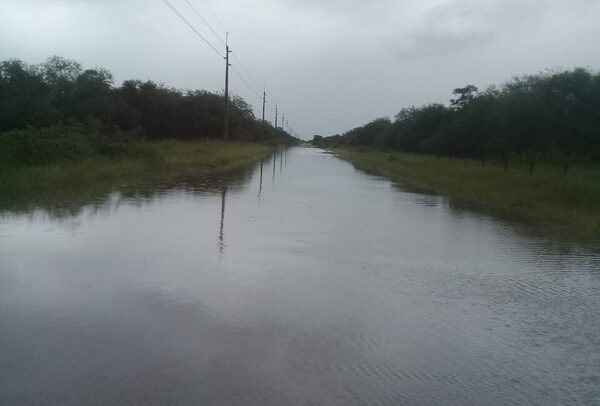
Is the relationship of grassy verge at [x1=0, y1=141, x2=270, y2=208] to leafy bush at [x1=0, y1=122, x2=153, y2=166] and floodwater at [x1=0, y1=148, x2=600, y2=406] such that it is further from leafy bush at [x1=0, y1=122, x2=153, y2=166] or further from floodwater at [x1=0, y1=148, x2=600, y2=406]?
floodwater at [x1=0, y1=148, x2=600, y2=406]

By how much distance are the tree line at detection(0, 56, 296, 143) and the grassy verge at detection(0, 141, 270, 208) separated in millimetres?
5584

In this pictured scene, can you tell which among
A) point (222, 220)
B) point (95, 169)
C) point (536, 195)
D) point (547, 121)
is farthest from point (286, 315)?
point (547, 121)

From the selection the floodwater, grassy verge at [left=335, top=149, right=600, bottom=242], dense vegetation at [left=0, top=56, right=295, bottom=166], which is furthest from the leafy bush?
grassy verge at [left=335, top=149, right=600, bottom=242]

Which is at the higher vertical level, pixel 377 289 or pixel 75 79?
pixel 75 79

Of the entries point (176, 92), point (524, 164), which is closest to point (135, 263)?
point (524, 164)

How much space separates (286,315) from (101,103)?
51909mm

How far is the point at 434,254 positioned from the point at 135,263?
5423 mm

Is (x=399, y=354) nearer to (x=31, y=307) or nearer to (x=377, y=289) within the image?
(x=377, y=289)

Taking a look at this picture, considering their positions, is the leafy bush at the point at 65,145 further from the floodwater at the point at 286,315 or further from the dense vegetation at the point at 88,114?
the floodwater at the point at 286,315

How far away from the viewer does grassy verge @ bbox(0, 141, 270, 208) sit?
1817 centimetres

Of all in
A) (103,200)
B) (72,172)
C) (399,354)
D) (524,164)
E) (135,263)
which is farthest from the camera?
(524,164)

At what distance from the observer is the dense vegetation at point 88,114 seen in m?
26.7

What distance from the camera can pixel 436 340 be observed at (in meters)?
6.98

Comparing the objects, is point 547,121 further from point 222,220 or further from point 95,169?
point 222,220
